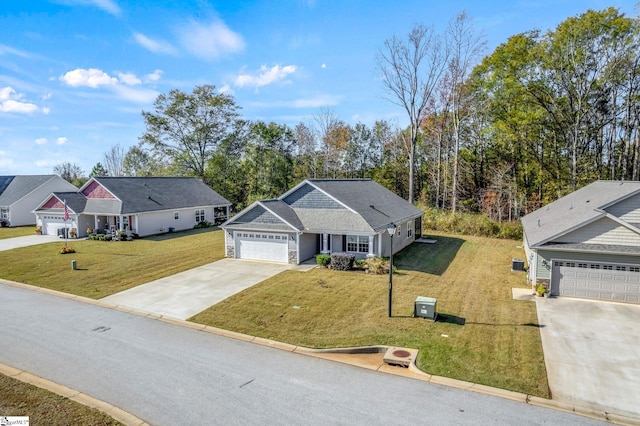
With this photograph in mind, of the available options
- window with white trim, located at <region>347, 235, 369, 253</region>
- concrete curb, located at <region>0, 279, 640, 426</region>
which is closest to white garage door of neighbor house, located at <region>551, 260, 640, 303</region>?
concrete curb, located at <region>0, 279, 640, 426</region>

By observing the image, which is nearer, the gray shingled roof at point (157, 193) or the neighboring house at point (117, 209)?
the neighboring house at point (117, 209)

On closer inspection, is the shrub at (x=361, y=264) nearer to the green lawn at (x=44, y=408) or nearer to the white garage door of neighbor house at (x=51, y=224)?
the green lawn at (x=44, y=408)

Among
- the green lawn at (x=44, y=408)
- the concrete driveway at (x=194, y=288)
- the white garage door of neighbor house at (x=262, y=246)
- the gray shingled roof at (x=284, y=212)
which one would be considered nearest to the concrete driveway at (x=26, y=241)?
the white garage door of neighbor house at (x=262, y=246)

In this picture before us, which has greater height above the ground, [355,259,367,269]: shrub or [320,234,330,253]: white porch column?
[320,234,330,253]: white porch column

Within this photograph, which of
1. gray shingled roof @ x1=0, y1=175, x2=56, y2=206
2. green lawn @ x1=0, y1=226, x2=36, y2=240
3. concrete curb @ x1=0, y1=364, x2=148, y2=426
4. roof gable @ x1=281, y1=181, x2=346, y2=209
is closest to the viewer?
concrete curb @ x1=0, y1=364, x2=148, y2=426

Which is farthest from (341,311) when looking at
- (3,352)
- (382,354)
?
(3,352)

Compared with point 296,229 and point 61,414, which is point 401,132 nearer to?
point 296,229

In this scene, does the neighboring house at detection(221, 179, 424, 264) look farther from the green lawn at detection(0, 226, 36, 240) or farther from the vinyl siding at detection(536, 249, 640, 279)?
the green lawn at detection(0, 226, 36, 240)
